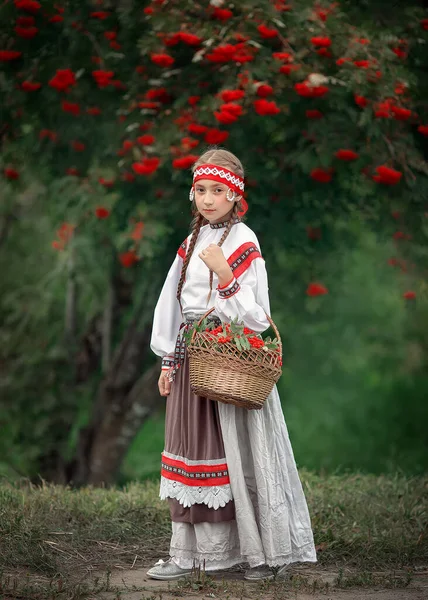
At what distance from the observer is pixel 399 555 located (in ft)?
15.9

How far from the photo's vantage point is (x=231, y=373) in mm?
3938

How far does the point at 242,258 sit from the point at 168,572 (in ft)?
4.67

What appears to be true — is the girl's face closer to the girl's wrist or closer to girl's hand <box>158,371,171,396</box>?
the girl's wrist

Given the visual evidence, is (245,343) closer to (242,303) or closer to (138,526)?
(242,303)

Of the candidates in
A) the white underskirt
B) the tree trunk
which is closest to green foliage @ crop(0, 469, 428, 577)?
the white underskirt

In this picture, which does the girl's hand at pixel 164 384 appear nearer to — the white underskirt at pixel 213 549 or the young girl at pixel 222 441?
the young girl at pixel 222 441

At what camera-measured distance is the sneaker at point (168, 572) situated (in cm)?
428

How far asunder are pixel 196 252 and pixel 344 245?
468 centimetres

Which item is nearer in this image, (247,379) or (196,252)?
(247,379)

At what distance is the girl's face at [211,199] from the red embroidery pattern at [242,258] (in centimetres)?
19

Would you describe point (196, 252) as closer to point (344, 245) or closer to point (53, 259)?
point (344, 245)

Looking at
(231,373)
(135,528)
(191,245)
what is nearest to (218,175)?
(191,245)

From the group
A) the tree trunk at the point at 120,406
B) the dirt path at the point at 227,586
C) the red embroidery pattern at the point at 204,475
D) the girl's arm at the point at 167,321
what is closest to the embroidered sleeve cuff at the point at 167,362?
the girl's arm at the point at 167,321

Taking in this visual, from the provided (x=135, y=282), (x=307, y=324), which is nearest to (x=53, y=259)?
(x=135, y=282)
